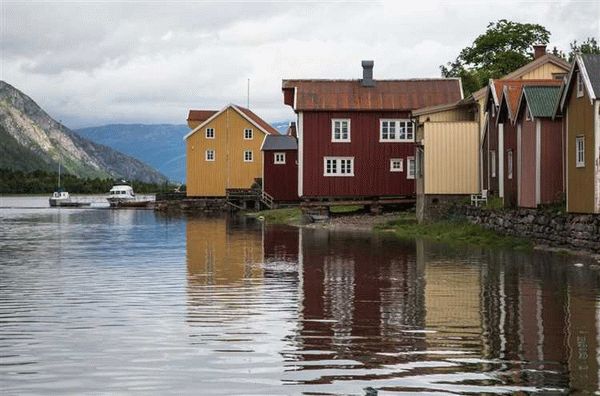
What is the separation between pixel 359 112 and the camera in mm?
66250

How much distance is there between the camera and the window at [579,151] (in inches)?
1409

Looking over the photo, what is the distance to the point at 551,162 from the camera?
3984cm

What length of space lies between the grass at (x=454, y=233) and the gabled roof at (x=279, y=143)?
29459 mm

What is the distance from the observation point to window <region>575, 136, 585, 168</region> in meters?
35.8

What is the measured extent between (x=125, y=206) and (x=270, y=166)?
32.9 m

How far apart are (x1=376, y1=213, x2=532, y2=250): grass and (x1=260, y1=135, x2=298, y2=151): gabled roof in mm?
29459

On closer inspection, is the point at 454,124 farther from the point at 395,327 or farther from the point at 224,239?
the point at 395,327

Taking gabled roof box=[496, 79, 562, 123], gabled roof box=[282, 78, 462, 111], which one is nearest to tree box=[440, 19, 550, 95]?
gabled roof box=[282, 78, 462, 111]

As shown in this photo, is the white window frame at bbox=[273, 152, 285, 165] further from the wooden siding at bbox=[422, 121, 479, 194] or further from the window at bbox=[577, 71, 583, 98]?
the window at bbox=[577, 71, 583, 98]

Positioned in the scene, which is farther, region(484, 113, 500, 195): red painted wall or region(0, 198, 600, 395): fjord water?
region(484, 113, 500, 195): red painted wall

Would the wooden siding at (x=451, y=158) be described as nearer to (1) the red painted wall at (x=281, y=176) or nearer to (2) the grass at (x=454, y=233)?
(2) the grass at (x=454, y=233)

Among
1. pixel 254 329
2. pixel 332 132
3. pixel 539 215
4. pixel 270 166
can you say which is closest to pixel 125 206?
pixel 270 166

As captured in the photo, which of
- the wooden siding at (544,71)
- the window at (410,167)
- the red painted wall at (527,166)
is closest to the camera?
the red painted wall at (527,166)

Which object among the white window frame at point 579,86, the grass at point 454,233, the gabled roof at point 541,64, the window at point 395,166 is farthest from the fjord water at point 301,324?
the window at point 395,166
